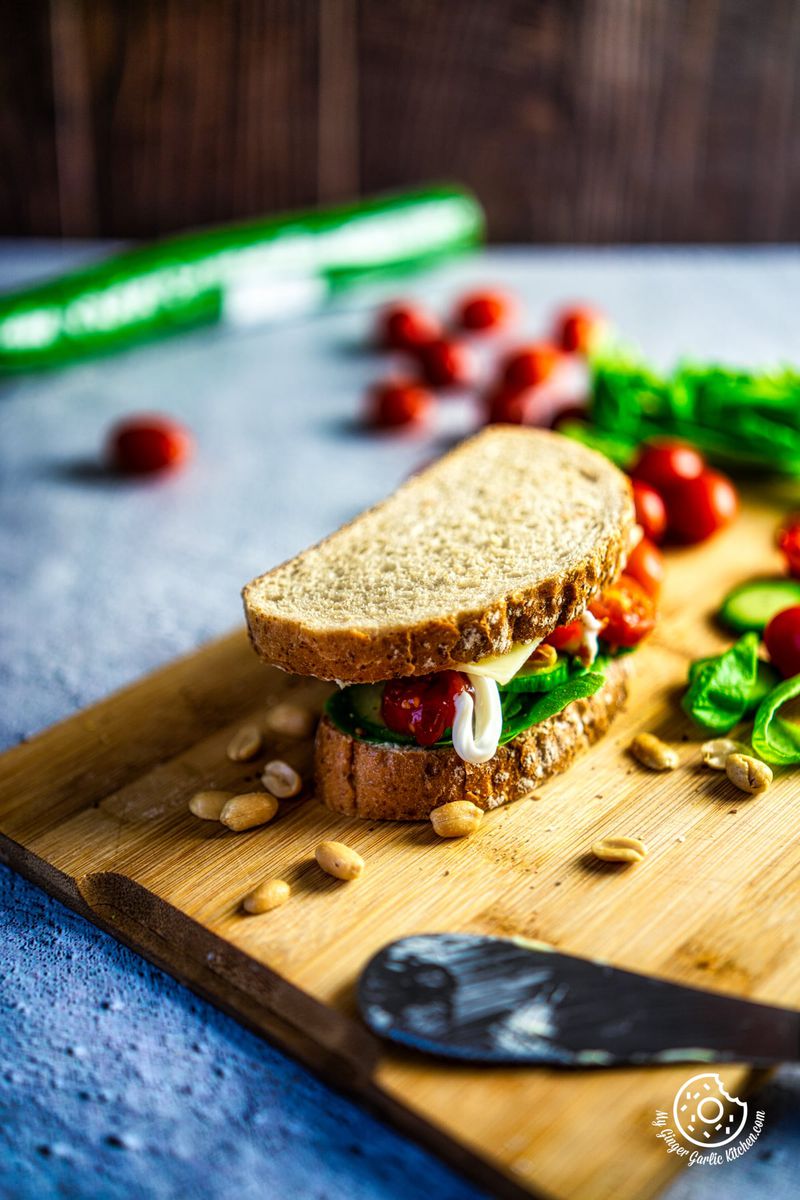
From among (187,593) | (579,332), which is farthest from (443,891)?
(579,332)

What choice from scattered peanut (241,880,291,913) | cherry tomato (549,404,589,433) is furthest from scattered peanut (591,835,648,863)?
cherry tomato (549,404,589,433)

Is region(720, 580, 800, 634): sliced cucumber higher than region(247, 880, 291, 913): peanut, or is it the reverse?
region(720, 580, 800, 634): sliced cucumber

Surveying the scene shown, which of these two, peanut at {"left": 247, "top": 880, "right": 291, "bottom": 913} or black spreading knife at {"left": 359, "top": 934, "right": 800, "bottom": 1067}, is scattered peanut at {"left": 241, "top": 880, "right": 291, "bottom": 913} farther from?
black spreading knife at {"left": 359, "top": 934, "right": 800, "bottom": 1067}

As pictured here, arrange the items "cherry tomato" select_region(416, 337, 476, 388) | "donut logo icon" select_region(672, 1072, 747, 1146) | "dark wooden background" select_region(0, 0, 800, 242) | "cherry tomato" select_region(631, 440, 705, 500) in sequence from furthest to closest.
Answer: "dark wooden background" select_region(0, 0, 800, 242), "cherry tomato" select_region(416, 337, 476, 388), "cherry tomato" select_region(631, 440, 705, 500), "donut logo icon" select_region(672, 1072, 747, 1146)

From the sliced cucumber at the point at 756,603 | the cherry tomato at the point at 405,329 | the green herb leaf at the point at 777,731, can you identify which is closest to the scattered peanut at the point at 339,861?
the green herb leaf at the point at 777,731

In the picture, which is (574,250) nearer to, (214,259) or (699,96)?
(699,96)

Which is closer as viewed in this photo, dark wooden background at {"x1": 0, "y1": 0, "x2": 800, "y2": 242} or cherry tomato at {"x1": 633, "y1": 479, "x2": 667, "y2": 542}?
cherry tomato at {"x1": 633, "y1": 479, "x2": 667, "y2": 542}
